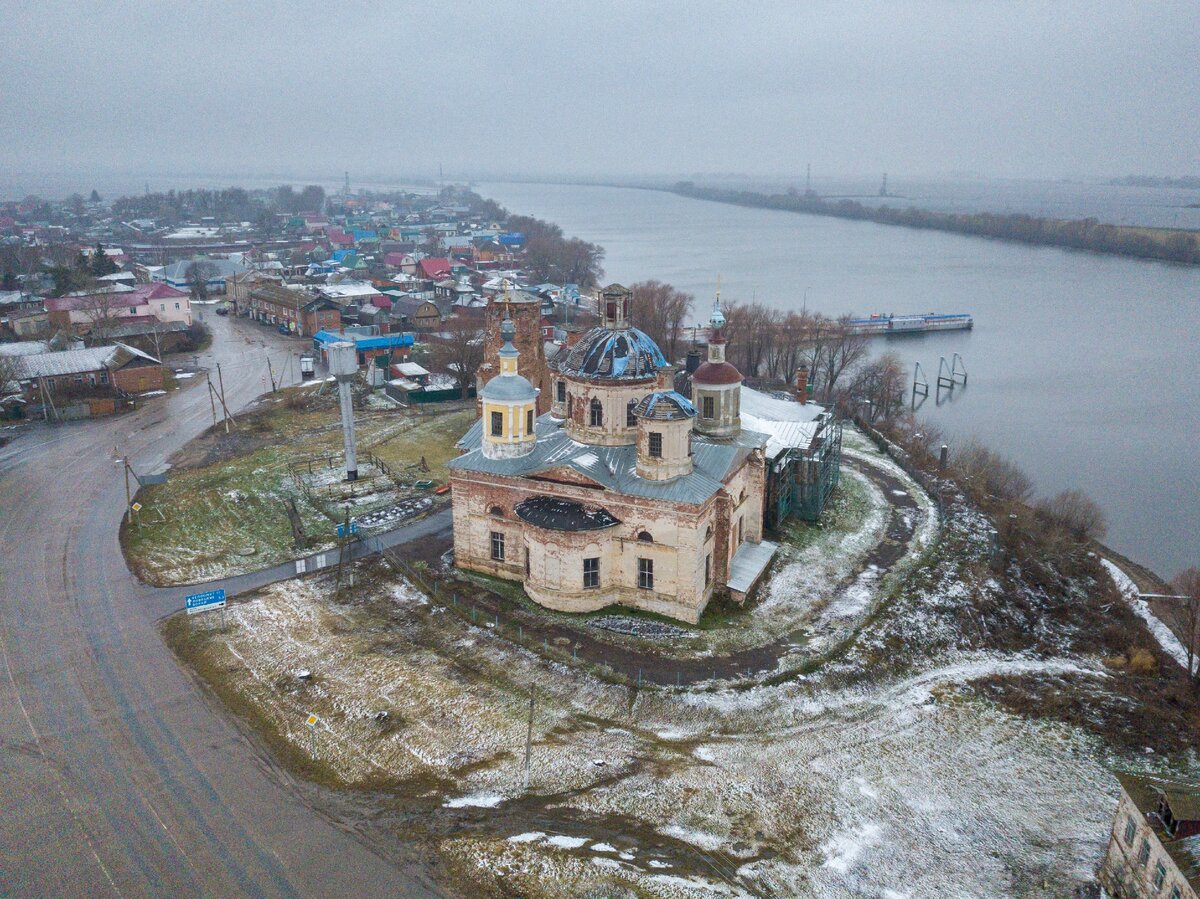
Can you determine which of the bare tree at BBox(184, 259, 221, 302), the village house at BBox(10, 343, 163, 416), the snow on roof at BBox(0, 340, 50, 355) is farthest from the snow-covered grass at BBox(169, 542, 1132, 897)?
the bare tree at BBox(184, 259, 221, 302)

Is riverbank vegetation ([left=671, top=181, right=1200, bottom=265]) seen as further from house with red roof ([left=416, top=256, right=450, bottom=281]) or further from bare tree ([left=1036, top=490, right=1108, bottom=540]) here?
house with red roof ([left=416, top=256, right=450, bottom=281])

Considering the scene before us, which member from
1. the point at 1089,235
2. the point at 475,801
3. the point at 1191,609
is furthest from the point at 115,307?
the point at 1089,235

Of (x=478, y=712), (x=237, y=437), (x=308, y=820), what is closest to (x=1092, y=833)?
(x=478, y=712)

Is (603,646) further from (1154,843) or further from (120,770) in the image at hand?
(1154,843)

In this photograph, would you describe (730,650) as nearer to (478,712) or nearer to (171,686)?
(478,712)

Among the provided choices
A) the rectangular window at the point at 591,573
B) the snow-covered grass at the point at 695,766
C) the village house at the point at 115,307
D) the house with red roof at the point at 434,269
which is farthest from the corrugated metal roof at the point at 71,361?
the house with red roof at the point at 434,269

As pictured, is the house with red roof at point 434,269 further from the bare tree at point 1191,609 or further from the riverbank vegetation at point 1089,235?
the riverbank vegetation at point 1089,235
